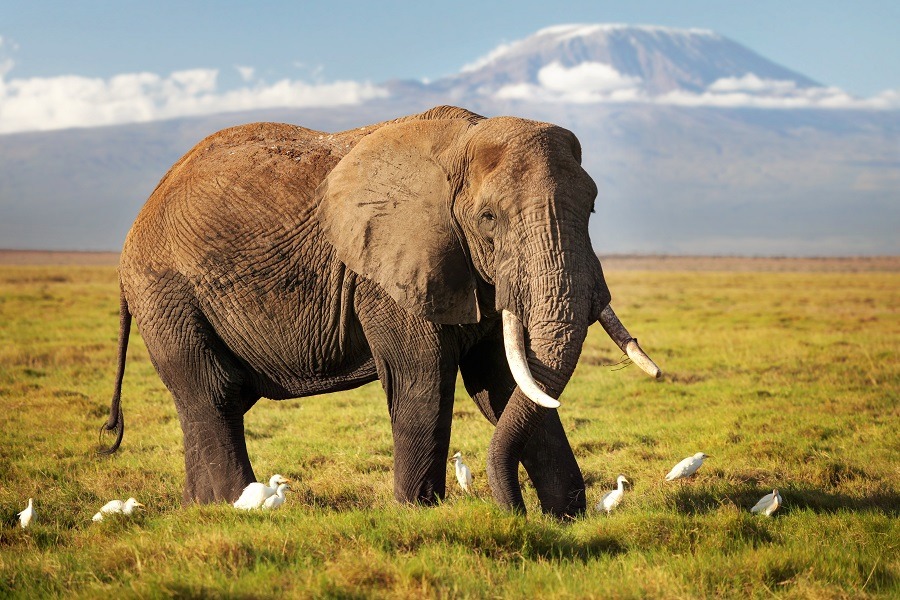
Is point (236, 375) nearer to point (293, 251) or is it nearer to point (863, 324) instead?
point (293, 251)

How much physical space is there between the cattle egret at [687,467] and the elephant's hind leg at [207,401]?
3851mm

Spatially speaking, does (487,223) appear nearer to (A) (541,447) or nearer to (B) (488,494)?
(A) (541,447)

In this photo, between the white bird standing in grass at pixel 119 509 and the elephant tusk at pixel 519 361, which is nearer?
the elephant tusk at pixel 519 361

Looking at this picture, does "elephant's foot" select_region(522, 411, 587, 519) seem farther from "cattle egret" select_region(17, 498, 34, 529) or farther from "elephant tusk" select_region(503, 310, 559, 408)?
"cattle egret" select_region(17, 498, 34, 529)

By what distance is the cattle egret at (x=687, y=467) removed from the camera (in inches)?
382

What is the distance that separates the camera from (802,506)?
29.2 ft

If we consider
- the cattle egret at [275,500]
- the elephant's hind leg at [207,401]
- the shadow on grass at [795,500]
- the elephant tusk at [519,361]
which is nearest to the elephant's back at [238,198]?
the elephant's hind leg at [207,401]

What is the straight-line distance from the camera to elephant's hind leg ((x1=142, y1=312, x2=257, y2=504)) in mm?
8633

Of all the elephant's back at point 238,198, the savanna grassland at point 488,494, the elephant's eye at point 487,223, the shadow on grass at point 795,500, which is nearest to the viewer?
the savanna grassland at point 488,494

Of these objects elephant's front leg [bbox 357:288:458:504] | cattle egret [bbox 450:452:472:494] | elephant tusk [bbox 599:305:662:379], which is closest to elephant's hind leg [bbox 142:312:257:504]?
elephant's front leg [bbox 357:288:458:504]

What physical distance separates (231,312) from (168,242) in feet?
2.68

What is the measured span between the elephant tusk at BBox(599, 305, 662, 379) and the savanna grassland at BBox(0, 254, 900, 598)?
1088mm

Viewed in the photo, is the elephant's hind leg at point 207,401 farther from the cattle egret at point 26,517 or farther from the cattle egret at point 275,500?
the cattle egret at point 26,517

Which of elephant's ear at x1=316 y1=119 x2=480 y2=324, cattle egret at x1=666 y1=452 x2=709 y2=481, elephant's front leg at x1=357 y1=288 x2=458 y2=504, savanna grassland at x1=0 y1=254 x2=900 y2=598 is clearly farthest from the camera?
cattle egret at x1=666 y1=452 x2=709 y2=481
